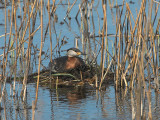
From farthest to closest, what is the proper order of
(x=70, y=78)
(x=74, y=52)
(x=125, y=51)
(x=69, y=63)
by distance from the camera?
(x=74, y=52)
(x=69, y=63)
(x=70, y=78)
(x=125, y=51)

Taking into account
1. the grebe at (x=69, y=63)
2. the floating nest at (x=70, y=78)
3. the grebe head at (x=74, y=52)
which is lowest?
the floating nest at (x=70, y=78)

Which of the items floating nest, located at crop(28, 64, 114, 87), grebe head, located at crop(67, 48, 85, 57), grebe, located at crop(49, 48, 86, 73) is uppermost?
grebe head, located at crop(67, 48, 85, 57)

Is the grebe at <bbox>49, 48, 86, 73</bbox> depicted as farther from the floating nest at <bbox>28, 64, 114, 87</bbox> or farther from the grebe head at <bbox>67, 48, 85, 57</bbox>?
the floating nest at <bbox>28, 64, 114, 87</bbox>

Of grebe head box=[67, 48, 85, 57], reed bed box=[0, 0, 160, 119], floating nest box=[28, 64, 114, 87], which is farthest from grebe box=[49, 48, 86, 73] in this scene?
floating nest box=[28, 64, 114, 87]

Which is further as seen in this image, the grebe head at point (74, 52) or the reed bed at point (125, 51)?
the grebe head at point (74, 52)

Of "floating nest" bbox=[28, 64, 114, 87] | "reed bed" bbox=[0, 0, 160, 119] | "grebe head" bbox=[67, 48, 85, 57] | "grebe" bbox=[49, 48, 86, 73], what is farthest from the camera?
"grebe head" bbox=[67, 48, 85, 57]

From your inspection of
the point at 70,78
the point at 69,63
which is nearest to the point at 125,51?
the point at 70,78

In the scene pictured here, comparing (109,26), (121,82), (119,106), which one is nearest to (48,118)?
(119,106)

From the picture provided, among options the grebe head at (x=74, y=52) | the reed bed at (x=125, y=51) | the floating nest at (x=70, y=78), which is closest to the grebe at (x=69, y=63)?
the grebe head at (x=74, y=52)

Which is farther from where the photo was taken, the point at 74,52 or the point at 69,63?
the point at 74,52

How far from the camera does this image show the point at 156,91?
7387mm

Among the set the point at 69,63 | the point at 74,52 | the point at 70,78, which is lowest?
the point at 70,78

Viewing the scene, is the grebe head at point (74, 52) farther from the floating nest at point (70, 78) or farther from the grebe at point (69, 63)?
the floating nest at point (70, 78)

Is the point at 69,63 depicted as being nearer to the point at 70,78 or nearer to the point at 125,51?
the point at 70,78
